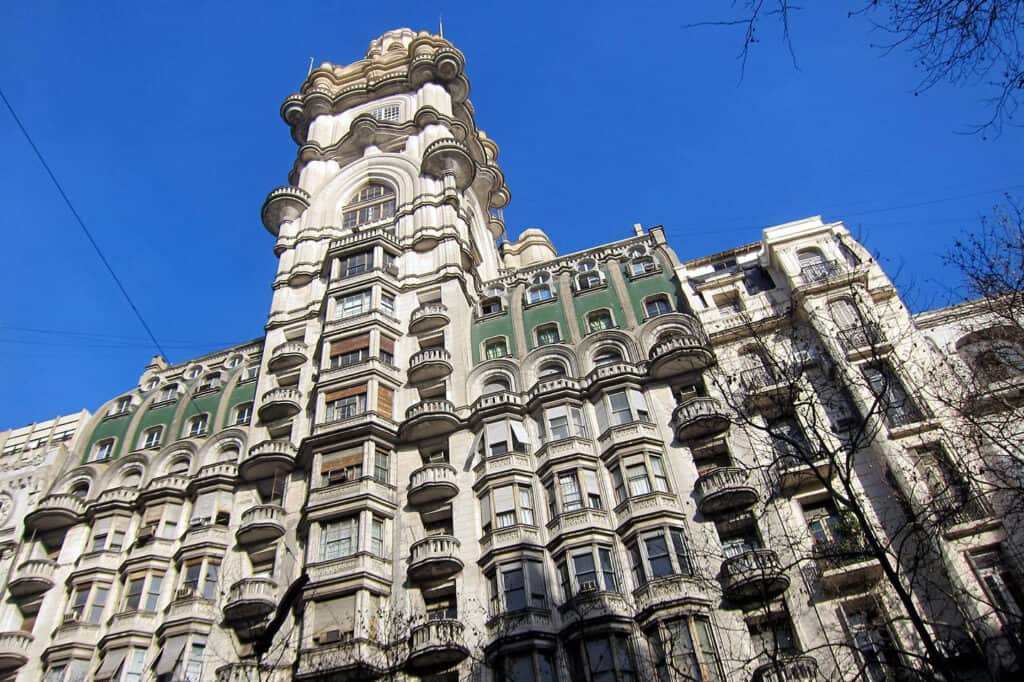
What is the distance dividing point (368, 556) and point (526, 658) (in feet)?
27.0

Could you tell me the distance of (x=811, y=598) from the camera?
2881 centimetres

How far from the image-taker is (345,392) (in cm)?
4094

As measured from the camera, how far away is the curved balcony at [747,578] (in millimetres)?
28594

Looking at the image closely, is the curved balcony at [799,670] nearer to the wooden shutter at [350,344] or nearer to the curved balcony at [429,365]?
the curved balcony at [429,365]

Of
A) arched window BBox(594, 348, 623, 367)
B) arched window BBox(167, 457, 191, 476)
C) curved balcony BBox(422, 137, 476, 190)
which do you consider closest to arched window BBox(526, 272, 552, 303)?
arched window BBox(594, 348, 623, 367)

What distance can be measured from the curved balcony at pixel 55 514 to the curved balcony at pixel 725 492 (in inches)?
1274

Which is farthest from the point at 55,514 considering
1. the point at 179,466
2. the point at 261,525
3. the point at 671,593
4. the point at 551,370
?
the point at 671,593

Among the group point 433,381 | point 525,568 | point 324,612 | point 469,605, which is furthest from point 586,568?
point 433,381

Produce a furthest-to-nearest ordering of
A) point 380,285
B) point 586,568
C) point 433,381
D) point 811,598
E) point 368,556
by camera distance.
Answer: point 380,285 < point 433,381 < point 368,556 < point 586,568 < point 811,598

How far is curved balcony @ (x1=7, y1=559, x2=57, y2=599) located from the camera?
38938 mm

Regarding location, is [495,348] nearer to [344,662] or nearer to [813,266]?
[813,266]

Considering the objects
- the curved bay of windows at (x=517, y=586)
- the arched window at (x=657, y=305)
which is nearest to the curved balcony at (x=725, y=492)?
the curved bay of windows at (x=517, y=586)

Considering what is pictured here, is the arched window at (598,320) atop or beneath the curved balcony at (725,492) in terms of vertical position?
atop

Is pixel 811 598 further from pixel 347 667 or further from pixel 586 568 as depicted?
pixel 347 667
